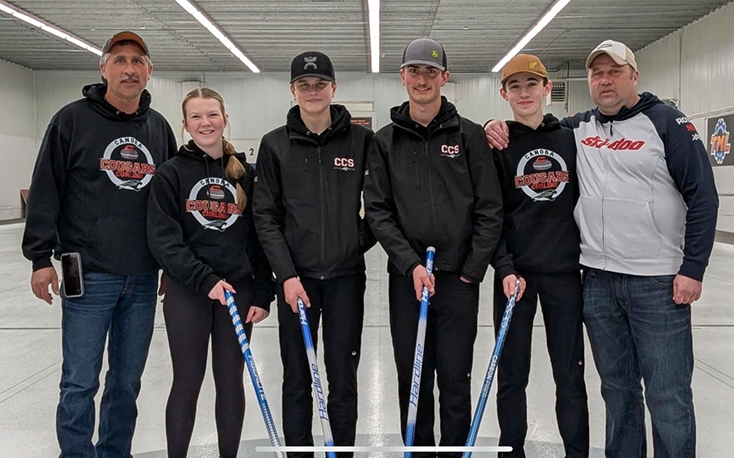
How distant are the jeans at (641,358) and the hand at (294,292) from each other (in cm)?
119

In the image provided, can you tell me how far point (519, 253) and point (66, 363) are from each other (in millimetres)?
1975

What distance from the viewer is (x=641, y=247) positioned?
2.39m

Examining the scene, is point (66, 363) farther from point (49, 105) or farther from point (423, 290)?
point (49, 105)

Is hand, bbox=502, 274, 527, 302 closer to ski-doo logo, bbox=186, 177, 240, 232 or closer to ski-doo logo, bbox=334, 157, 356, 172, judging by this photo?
ski-doo logo, bbox=334, 157, 356, 172

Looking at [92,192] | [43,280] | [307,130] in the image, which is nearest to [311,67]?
[307,130]

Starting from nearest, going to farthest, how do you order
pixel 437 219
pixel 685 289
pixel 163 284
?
pixel 685 289, pixel 437 219, pixel 163 284

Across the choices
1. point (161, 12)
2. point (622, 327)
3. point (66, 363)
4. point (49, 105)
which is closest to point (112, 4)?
point (161, 12)

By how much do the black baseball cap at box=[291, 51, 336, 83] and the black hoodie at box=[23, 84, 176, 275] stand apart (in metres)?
0.77

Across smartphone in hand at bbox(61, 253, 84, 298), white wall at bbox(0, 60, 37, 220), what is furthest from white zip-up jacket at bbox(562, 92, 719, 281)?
white wall at bbox(0, 60, 37, 220)

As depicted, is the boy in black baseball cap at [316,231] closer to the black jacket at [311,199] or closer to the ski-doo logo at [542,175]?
the black jacket at [311,199]

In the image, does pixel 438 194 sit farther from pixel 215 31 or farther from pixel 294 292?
pixel 215 31

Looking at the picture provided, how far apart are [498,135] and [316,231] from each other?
35.2 inches

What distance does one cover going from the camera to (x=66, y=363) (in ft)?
8.37

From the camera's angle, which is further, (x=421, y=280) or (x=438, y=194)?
(x=438, y=194)
